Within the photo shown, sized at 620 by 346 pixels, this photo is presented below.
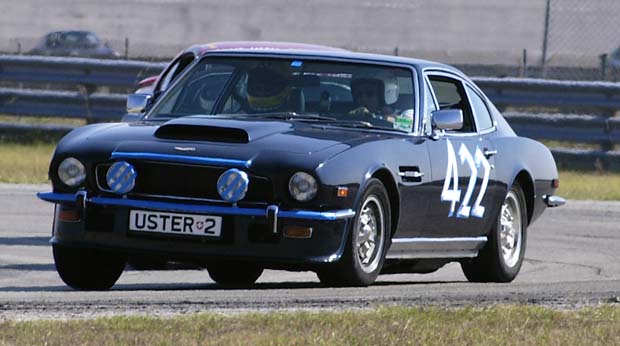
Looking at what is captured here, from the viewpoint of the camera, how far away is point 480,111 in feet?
30.6

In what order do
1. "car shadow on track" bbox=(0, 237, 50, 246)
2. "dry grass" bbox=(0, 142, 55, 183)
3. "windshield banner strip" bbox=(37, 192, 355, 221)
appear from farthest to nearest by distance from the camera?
"dry grass" bbox=(0, 142, 55, 183) → "car shadow on track" bbox=(0, 237, 50, 246) → "windshield banner strip" bbox=(37, 192, 355, 221)

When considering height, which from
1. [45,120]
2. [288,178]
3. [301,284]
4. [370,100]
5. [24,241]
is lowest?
[45,120]

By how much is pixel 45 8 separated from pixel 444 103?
13.4 m

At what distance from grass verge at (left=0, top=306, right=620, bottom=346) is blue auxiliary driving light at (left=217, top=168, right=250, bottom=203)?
1192 mm

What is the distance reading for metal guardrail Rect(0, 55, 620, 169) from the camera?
18.1 m

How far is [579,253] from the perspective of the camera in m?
10.8

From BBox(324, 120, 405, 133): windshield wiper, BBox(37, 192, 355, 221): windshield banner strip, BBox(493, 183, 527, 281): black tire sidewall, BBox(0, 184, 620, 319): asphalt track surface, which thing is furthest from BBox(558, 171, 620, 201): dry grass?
BBox(37, 192, 355, 221): windshield banner strip

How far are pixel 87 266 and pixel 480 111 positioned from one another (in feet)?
9.61

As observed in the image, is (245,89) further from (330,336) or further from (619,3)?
(619,3)

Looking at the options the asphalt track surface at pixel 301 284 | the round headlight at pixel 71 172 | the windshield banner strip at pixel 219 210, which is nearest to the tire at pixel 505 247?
the asphalt track surface at pixel 301 284

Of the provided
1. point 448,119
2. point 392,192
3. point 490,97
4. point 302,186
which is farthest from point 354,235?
point 490,97

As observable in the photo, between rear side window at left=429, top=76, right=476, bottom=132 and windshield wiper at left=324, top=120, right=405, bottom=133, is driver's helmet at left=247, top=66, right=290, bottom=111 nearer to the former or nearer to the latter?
windshield wiper at left=324, top=120, right=405, bottom=133

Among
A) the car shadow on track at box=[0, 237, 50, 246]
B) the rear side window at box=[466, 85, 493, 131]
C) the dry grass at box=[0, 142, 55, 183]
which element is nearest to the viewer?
the rear side window at box=[466, 85, 493, 131]

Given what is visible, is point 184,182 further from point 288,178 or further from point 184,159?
point 288,178
